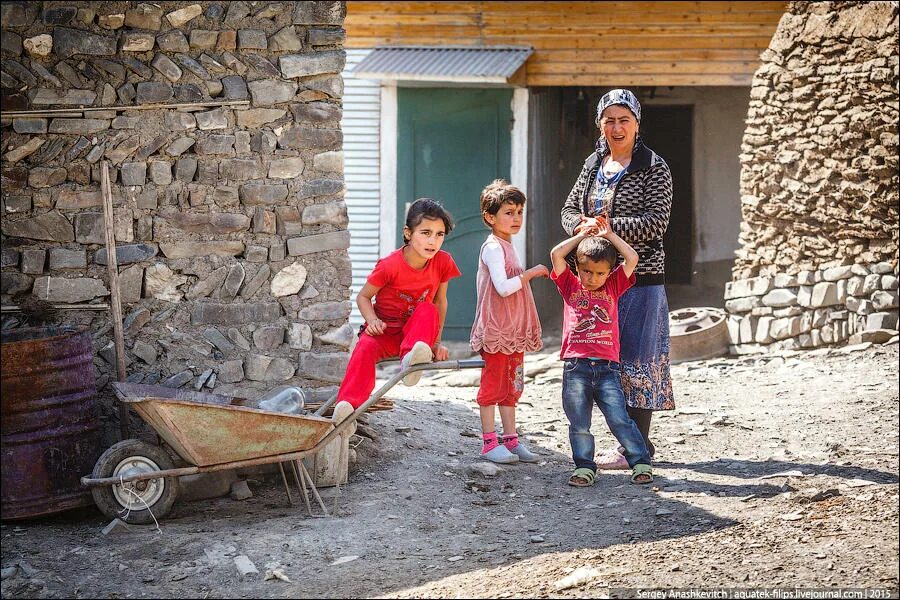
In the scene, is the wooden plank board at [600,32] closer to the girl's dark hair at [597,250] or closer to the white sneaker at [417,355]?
the girl's dark hair at [597,250]

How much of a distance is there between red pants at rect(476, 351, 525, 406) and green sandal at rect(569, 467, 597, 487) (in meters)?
0.54

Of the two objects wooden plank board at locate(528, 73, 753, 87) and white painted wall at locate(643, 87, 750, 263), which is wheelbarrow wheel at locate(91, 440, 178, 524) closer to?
wooden plank board at locate(528, 73, 753, 87)

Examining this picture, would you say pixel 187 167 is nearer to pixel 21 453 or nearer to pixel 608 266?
pixel 21 453

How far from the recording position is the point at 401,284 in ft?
16.2

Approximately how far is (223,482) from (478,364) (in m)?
1.47

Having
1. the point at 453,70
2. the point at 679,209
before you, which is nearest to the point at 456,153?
the point at 453,70

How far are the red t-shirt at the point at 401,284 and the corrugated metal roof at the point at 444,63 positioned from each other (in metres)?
5.17

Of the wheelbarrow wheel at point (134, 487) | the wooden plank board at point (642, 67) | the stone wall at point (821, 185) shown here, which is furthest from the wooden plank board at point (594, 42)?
the wheelbarrow wheel at point (134, 487)

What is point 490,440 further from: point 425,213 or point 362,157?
point 362,157

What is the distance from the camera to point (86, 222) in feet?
16.6

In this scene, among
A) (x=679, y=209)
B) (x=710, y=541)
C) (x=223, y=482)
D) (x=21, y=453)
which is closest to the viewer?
(x=710, y=541)

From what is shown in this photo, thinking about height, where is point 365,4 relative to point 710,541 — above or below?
above

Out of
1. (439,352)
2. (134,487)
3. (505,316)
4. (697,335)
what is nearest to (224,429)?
(134,487)

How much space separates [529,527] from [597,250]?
1323 mm
